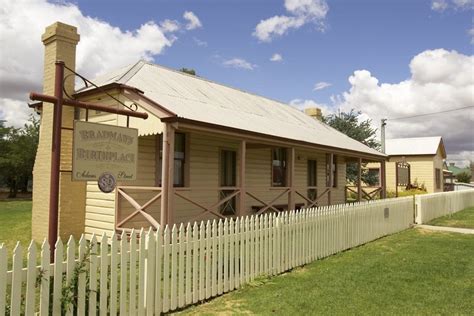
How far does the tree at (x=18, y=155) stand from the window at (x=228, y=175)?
1095 inches

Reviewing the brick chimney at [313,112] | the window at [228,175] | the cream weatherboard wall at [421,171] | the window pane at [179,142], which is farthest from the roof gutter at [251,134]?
the cream weatherboard wall at [421,171]

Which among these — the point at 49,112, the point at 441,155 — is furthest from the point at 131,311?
the point at 441,155

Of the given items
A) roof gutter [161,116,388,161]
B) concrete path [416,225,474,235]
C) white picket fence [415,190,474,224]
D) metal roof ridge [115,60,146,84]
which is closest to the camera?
roof gutter [161,116,388,161]

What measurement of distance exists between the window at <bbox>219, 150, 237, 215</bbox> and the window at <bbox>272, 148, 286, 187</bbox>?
264 cm

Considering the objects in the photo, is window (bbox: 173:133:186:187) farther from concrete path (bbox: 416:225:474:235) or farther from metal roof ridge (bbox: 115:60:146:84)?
concrete path (bbox: 416:225:474:235)

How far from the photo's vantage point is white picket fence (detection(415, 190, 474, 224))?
1744 centimetres

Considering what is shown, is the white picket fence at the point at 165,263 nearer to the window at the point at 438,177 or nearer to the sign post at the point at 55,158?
the sign post at the point at 55,158

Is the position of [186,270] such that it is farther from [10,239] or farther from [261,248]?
[10,239]

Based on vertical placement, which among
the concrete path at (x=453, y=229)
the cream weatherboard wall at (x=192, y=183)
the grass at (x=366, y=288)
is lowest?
the grass at (x=366, y=288)

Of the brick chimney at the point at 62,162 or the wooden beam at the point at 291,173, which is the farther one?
the wooden beam at the point at 291,173

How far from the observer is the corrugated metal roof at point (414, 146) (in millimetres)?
38219

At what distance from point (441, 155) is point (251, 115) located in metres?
33.8

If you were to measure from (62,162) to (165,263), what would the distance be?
6.76 metres

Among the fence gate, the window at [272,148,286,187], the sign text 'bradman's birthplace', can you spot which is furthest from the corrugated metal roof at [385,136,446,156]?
the sign text 'bradman's birthplace'
